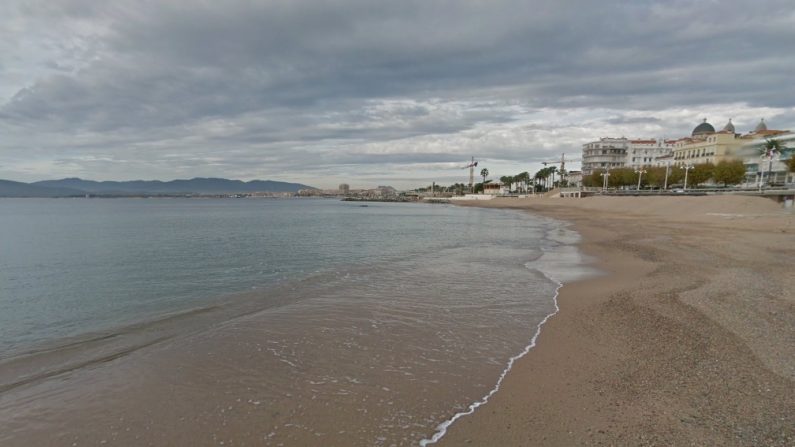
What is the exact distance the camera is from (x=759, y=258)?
1588 cm

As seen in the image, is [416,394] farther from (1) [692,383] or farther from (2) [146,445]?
(1) [692,383]

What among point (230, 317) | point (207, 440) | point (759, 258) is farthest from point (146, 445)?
point (759, 258)

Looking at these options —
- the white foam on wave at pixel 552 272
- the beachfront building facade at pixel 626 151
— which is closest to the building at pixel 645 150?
the beachfront building facade at pixel 626 151

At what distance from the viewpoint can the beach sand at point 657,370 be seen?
4.43m

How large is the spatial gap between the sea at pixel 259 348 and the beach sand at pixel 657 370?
1.68ft

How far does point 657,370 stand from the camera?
5949mm

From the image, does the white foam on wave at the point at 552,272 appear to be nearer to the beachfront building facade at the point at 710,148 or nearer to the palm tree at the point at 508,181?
the beachfront building facade at the point at 710,148

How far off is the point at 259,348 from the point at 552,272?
11131mm

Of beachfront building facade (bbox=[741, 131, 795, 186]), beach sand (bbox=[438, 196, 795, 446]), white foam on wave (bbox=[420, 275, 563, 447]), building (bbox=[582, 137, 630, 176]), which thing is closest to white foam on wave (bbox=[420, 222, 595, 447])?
white foam on wave (bbox=[420, 275, 563, 447])

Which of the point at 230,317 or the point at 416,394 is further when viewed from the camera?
the point at 230,317

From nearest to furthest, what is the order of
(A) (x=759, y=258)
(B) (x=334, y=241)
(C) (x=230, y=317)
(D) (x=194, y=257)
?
(C) (x=230, y=317) → (A) (x=759, y=258) → (D) (x=194, y=257) → (B) (x=334, y=241)

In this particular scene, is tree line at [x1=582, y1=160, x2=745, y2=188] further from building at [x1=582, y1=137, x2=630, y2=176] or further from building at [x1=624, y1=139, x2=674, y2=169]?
building at [x1=624, y1=139, x2=674, y2=169]

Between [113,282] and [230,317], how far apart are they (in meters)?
6.96

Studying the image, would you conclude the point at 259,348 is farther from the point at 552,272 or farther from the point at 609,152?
the point at 609,152
